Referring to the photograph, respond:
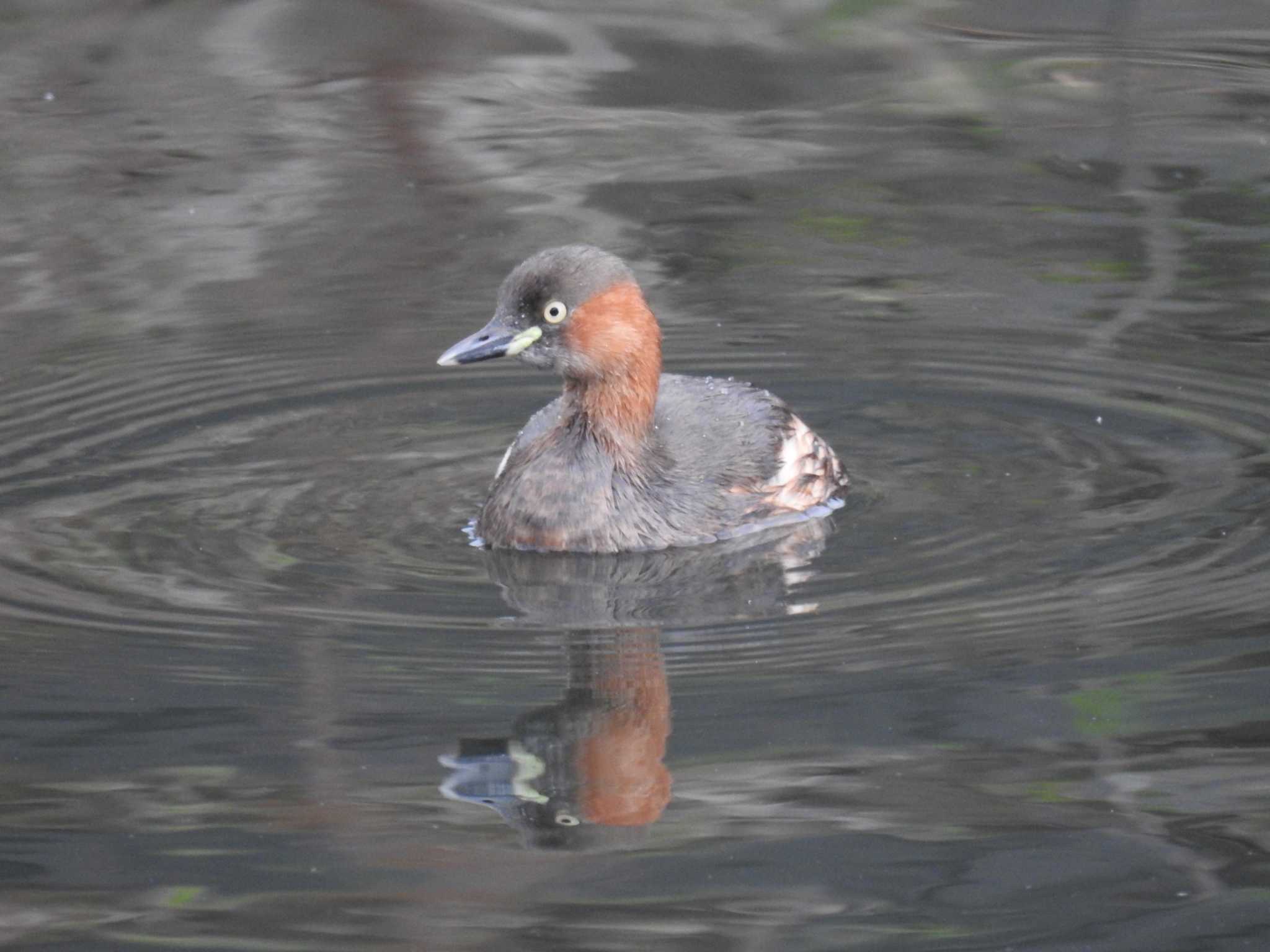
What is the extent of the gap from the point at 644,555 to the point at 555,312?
3.01ft

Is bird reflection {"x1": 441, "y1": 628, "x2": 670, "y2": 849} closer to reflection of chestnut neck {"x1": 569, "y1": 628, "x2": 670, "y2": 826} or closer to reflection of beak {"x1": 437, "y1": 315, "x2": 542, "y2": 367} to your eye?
reflection of chestnut neck {"x1": 569, "y1": 628, "x2": 670, "y2": 826}

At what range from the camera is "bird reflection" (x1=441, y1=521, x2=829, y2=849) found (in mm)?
5402

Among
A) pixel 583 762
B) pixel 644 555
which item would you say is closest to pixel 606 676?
pixel 583 762

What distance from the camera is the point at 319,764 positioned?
5.57m

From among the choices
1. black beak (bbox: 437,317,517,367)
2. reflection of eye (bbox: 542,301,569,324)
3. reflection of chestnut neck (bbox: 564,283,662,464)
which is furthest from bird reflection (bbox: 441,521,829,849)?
reflection of eye (bbox: 542,301,569,324)

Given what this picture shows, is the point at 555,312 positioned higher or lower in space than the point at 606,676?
higher

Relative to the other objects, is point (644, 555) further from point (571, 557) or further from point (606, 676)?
point (606, 676)

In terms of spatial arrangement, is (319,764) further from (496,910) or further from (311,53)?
(311,53)

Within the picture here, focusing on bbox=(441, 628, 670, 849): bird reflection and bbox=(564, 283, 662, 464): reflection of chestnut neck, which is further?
bbox=(564, 283, 662, 464): reflection of chestnut neck

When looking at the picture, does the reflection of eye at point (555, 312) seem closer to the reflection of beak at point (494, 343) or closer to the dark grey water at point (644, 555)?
the reflection of beak at point (494, 343)

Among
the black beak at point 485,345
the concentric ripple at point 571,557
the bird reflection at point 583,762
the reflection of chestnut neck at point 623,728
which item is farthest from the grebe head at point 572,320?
the bird reflection at point 583,762

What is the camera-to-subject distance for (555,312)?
751 centimetres

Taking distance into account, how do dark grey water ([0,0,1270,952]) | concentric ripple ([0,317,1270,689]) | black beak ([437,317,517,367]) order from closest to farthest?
dark grey water ([0,0,1270,952]), concentric ripple ([0,317,1270,689]), black beak ([437,317,517,367])

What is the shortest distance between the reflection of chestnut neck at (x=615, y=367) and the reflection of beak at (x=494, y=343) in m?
0.15
